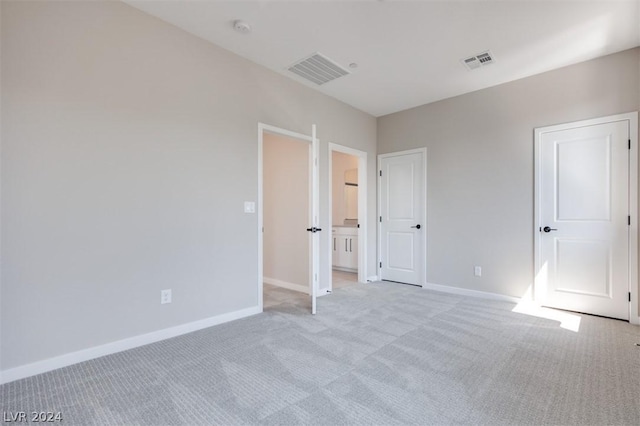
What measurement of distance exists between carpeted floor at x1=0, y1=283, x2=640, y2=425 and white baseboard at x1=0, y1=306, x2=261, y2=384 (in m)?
0.06

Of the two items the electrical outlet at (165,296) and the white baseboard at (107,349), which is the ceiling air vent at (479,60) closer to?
the white baseboard at (107,349)

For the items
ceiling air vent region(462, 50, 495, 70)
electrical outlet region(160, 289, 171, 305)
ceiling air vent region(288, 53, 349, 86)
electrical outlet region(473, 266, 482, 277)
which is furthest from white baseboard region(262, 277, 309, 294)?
ceiling air vent region(462, 50, 495, 70)

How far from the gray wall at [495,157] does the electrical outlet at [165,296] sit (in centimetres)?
350

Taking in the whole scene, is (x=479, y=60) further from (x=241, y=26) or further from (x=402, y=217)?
(x=241, y=26)

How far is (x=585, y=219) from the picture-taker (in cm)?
327

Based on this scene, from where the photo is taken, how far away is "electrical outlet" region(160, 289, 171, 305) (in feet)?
8.63

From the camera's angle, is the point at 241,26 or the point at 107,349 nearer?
the point at 107,349

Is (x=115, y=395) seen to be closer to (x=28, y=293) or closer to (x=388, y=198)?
(x=28, y=293)

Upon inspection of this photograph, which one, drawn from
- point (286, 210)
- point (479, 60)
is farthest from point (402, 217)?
point (479, 60)

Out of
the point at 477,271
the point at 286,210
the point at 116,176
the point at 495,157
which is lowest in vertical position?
the point at 477,271

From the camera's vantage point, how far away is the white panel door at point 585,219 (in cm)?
309

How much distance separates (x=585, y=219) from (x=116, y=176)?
465cm

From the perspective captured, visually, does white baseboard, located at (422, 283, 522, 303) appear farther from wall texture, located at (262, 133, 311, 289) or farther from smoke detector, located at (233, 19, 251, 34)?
smoke detector, located at (233, 19, 251, 34)

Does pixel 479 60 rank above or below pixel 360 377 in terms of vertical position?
above
